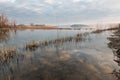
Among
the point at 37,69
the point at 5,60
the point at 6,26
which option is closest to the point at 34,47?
the point at 5,60

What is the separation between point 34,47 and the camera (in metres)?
21.6

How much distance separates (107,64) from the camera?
14234mm

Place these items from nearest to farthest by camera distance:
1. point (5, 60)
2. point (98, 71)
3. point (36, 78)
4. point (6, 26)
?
point (36, 78), point (98, 71), point (5, 60), point (6, 26)

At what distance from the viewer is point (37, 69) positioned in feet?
41.0

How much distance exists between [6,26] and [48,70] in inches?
2909

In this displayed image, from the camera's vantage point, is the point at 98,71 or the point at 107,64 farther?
the point at 107,64

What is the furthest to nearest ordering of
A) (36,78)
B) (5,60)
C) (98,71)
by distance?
(5,60) → (98,71) → (36,78)

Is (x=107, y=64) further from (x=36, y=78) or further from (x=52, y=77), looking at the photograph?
(x=36, y=78)

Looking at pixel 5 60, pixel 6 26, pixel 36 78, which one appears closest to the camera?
pixel 36 78

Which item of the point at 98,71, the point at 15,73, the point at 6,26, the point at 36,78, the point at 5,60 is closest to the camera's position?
the point at 36,78

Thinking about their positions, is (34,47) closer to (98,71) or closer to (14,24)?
(98,71)

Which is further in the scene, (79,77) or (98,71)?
(98,71)

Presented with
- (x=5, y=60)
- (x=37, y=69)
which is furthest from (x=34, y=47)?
(x=37, y=69)

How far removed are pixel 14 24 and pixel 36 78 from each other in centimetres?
7905
